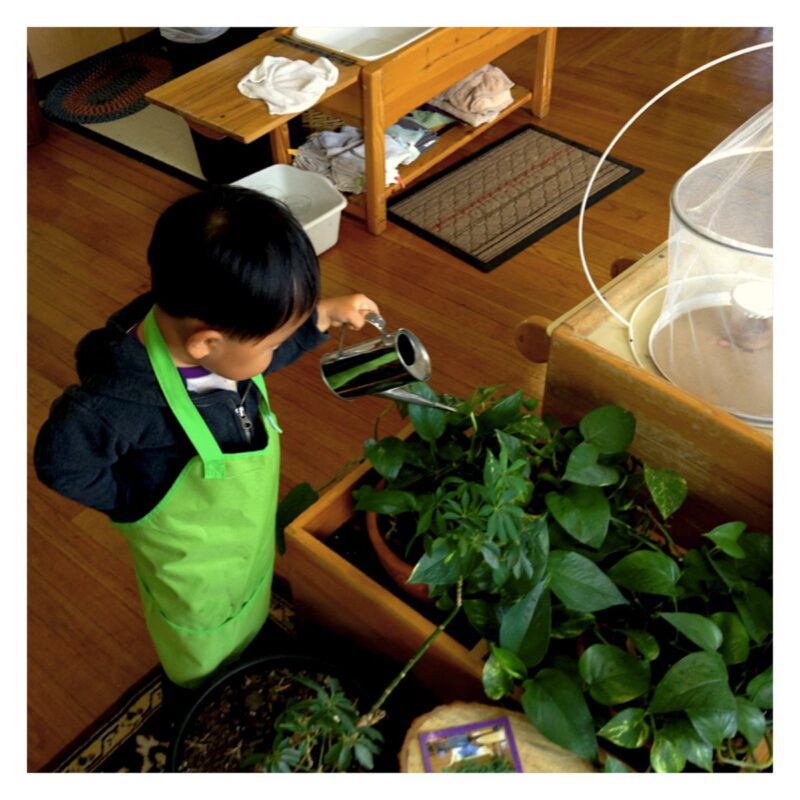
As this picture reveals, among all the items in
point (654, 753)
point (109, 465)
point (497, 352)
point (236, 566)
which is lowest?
point (497, 352)

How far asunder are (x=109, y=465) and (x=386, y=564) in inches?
14.5

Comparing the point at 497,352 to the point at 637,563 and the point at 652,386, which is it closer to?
the point at 652,386

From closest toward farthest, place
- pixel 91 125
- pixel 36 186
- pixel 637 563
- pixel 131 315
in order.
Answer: pixel 637 563, pixel 131 315, pixel 36 186, pixel 91 125

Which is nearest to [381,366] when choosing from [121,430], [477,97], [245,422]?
[245,422]

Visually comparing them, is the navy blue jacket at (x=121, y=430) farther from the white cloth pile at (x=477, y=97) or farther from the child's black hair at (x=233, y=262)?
the white cloth pile at (x=477, y=97)

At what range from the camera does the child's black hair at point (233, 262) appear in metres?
0.92

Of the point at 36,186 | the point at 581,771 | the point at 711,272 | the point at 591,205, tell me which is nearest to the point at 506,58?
the point at 591,205

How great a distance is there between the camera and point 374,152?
2.42 metres

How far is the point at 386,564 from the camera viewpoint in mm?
1139

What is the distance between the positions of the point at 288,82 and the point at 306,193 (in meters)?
0.37

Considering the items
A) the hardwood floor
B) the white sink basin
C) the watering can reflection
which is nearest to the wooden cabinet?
the hardwood floor

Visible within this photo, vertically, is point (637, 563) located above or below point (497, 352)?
Answer: above

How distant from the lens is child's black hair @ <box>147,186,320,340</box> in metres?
0.92

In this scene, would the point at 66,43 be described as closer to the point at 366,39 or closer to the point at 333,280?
the point at 366,39
